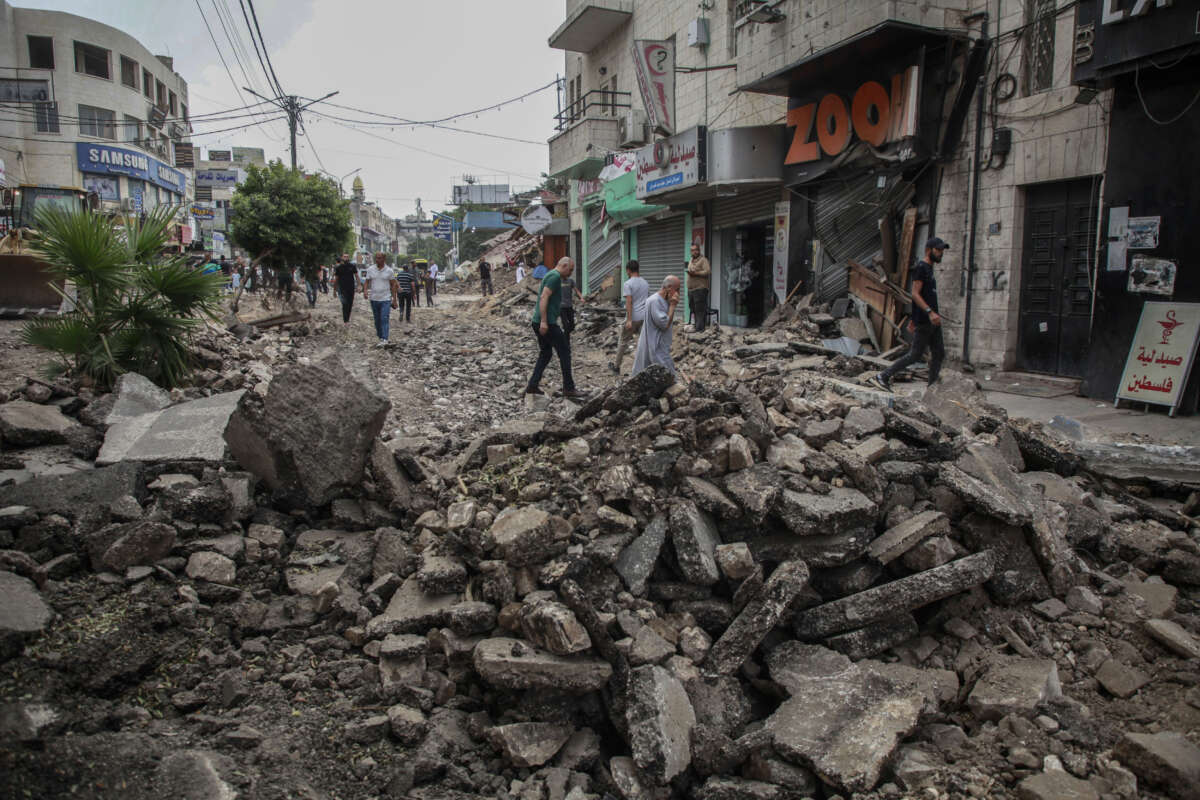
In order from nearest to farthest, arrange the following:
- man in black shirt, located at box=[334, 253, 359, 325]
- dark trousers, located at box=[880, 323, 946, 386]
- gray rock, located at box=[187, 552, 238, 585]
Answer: gray rock, located at box=[187, 552, 238, 585] → dark trousers, located at box=[880, 323, 946, 386] → man in black shirt, located at box=[334, 253, 359, 325]

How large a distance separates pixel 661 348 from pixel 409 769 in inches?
209

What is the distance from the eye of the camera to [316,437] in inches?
182

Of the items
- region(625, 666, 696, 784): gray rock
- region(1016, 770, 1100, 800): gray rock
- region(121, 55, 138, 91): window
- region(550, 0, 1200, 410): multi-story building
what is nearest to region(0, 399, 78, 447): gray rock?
region(625, 666, 696, 784): gray rock

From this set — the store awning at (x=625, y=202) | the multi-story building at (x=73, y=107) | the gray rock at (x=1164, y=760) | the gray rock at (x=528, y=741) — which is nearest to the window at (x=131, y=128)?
the multi-story building at (x=73, y=107)

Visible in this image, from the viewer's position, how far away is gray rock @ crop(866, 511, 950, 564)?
400cm

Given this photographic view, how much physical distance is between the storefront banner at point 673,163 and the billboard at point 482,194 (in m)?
64.7

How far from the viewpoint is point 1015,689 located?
11.2 feet

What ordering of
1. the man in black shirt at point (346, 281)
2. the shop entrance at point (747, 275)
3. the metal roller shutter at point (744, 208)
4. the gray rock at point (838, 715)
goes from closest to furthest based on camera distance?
the gray rock at point (838, 715), the metal roller shutter at point (744, 208), the shop entrance at point (747, 275), the man in black shirt at point (346, 281)

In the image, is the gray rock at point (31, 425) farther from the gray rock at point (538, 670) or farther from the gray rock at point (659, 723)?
the gray rock at point (659, 723)

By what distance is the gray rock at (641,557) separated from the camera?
12.4ft

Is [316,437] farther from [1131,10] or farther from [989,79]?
[989,79]

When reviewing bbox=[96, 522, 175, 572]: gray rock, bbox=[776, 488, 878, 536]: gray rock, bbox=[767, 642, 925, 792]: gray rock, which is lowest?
bbox=[767, 642, 925, 792]: gray rock

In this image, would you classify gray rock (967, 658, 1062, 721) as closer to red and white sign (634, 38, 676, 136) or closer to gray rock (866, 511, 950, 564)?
gray rock (866, 511, 950, 564)

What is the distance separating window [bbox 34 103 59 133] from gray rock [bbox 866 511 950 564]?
151 ft
